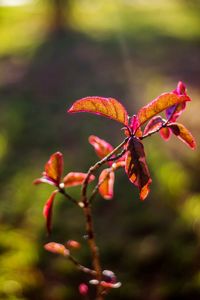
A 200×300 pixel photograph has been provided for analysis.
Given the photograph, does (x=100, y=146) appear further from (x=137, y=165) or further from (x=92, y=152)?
(x=92, y=152)

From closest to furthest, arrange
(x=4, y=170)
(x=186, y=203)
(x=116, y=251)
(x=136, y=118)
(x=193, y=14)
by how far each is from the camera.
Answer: (x=136, y=118)
(x=116, y=251)
(x=186, y=203)
(x=4, y=170)
(x=193, y=14)

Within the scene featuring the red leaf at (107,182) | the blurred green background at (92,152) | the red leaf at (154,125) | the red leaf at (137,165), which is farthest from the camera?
the blurred green background at (92,152)

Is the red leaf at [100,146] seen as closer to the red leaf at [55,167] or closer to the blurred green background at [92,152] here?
the red leaf at [55,167]

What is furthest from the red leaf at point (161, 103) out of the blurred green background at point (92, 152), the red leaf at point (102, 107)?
the blurred green background at point (92, 152)

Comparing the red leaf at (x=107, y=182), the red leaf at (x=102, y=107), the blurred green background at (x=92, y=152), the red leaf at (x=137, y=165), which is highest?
the blurred green background at (x=92, y=152)

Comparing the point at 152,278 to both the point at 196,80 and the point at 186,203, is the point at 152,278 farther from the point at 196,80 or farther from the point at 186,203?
the point at 196,80

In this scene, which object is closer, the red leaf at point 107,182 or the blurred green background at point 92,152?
the red leaf at point 107,182

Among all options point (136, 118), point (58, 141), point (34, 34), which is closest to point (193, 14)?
point (34, 34)
